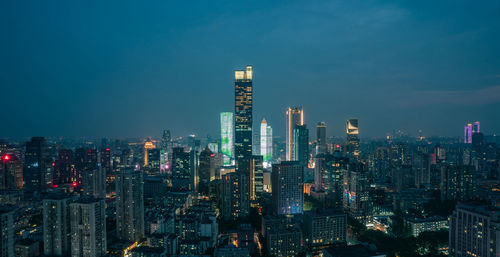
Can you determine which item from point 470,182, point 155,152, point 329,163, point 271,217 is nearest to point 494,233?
point 271,217

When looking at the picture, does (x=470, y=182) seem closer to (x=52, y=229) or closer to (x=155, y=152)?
(x=52, y=229)

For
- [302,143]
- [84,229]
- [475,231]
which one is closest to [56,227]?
[84,229]

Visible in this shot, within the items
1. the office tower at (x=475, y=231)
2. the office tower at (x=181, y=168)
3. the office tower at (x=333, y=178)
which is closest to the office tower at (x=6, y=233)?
the office tower at (x=475, y=231)

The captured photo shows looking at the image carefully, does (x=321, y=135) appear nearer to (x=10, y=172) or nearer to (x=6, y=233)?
(x=10, y=172)

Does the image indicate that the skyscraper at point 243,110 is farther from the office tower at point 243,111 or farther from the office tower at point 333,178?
the office tower at point 333,178

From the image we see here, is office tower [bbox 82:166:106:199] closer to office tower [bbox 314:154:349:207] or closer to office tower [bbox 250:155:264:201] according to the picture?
office tower [bbox 250:155:264:201]

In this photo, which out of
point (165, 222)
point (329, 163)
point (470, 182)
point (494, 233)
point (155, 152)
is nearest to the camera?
point (494, 233)
